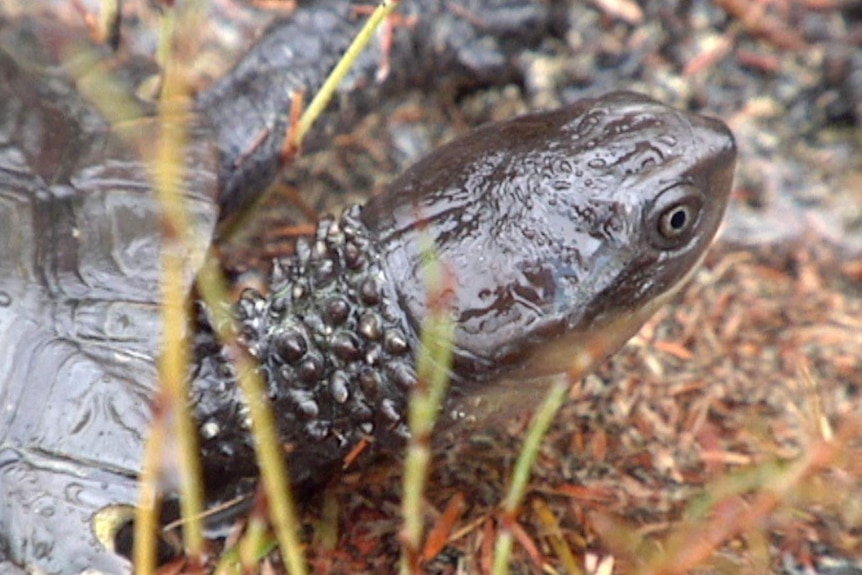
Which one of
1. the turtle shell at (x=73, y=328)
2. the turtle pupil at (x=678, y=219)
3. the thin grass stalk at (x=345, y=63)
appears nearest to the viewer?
the turtle shell at (x=73, y=328)

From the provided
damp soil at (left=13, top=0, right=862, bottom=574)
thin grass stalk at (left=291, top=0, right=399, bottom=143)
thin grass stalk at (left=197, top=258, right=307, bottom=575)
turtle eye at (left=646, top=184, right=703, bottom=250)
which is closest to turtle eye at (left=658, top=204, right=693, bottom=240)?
turtle eye at (left=646, top=184, right=703, bottom=250)

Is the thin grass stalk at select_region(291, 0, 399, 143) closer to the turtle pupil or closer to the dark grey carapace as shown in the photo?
the dark grey carapace

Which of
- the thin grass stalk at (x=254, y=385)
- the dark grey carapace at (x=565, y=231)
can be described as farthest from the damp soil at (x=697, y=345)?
the dark grey carapace at (x=565, y=231)

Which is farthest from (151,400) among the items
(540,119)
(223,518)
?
(540,119)

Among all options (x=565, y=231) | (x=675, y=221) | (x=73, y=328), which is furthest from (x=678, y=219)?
(x=73, y=328)

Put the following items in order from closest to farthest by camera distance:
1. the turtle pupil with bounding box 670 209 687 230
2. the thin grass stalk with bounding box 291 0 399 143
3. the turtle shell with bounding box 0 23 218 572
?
the turtle shell with bounding box 0 23 218 572
the turtle pupil with bounding box 670 209 687 230
the thin grass stalk with bounding box 291 0 399 143

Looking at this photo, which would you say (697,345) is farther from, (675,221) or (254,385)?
(254,385)

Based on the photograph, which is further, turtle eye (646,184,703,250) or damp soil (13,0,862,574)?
damp soil (13,0,862,574)

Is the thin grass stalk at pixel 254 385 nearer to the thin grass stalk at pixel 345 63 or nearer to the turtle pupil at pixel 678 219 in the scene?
the thin grass stalk at pixel 345 63
